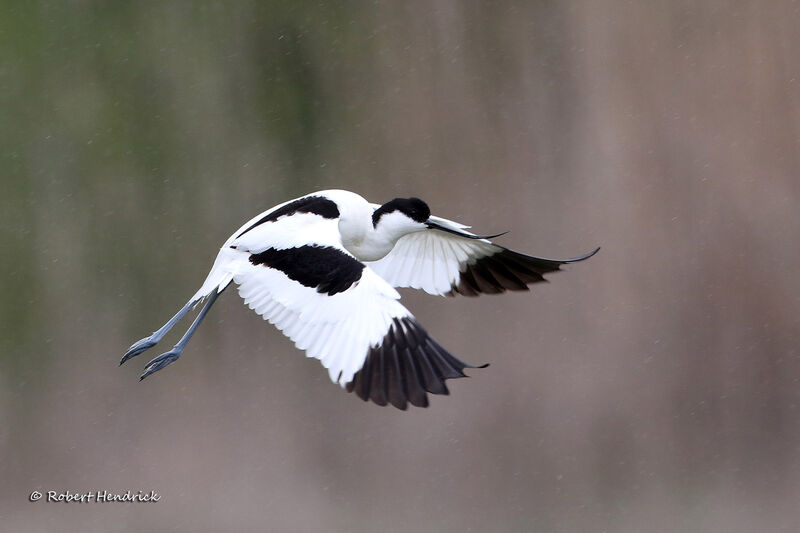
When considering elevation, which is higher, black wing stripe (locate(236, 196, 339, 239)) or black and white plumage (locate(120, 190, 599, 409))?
black wing stripe (locate(236, 196, 339, 239))

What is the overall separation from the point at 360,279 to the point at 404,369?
319 millimetres

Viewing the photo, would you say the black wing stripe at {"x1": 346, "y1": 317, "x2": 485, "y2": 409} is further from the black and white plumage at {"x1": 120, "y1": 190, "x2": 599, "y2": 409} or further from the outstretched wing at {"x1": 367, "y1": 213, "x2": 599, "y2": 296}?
the outstretched wing at {"x1": 367, "y1": 213, "x2": 599, "y2": 296}

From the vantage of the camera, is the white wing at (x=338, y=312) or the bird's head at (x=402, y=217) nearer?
the white wing at (x=338, y=312)

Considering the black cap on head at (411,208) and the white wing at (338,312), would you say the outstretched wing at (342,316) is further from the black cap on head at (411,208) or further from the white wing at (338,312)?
the black cap on head at (411,208)

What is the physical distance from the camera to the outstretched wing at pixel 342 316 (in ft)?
11.3

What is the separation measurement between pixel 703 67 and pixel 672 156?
553mm

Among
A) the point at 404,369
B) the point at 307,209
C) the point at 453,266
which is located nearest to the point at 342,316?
the point at 404,369

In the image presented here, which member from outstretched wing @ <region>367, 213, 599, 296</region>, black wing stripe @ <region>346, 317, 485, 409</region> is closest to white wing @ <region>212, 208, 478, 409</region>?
black wing stripe @ <region>346, 317, 485, 409</region>

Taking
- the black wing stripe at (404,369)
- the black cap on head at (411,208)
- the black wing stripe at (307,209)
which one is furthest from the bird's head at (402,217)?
the black wing stripe at (404,369)

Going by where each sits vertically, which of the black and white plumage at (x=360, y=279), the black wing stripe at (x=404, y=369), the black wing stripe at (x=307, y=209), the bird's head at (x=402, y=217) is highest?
Answer: the black wing stripe at (x=307, y=209)

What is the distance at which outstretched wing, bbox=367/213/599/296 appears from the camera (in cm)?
436

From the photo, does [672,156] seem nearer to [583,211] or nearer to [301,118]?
[583,211]

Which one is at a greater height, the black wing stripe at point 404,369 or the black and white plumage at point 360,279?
the black and white plumage at point 360,279

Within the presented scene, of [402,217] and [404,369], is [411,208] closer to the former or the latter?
[402,217]
